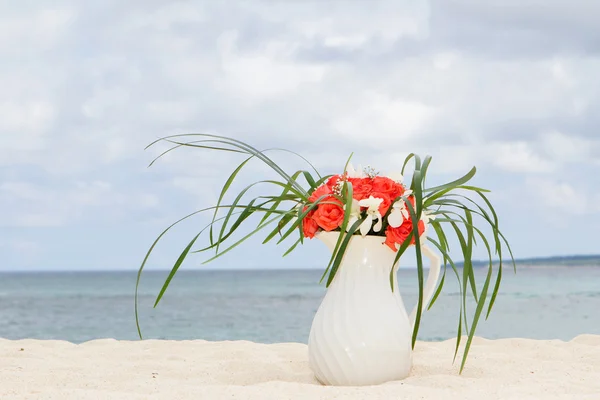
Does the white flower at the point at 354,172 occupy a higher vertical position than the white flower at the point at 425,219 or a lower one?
higher

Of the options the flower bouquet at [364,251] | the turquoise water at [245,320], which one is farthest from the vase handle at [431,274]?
the turquoise water at [245,320]

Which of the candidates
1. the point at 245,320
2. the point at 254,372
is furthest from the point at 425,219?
the point at 245,320

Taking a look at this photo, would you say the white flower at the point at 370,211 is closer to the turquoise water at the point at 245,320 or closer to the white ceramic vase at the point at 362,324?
the white ceramic vase at the point at 362,324

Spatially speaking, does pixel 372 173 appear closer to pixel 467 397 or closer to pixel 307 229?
pixel 307 229

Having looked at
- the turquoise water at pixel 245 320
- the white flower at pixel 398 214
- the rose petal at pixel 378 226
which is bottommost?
the turquoise water at pixel 245 320

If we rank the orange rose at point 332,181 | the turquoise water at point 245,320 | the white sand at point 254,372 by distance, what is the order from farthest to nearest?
the turquoise water at point 245,320 → the orange rose at point 332,181 → the white sand at point 254,372

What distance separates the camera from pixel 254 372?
8.28 ft

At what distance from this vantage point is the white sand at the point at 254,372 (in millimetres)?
1943

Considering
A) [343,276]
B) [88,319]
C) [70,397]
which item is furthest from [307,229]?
[88,319]

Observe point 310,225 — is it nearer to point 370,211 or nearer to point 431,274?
point 370,211

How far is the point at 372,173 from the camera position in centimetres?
218

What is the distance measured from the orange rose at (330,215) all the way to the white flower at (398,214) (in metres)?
0.14

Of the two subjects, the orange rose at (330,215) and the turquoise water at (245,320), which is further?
the turquoise water at (245,320)

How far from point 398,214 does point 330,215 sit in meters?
0.19
